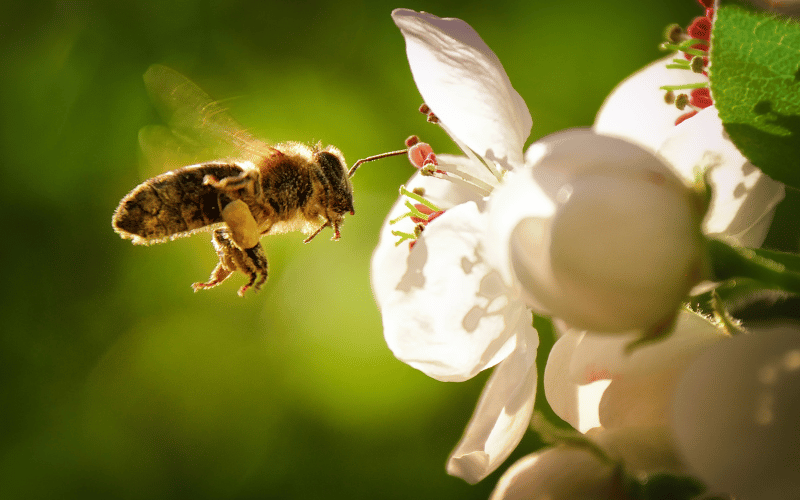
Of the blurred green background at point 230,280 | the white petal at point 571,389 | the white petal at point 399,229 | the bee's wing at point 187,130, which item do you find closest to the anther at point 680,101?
the white petal at point 399,229

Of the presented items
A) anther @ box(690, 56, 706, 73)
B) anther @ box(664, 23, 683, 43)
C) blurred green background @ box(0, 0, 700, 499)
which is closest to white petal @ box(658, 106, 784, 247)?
anther @ box(690, 56, 706, 73)

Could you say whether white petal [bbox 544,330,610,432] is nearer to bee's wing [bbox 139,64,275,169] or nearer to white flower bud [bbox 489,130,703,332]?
white flower bud [bbox 489,130,703,332]

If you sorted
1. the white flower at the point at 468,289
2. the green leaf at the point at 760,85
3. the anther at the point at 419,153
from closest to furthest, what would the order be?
the green leaf at the point at 760,85, the white flower at the point at 468,289, the anther at the point at 419,153

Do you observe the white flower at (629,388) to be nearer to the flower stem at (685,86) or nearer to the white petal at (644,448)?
the white petal at (644,448)

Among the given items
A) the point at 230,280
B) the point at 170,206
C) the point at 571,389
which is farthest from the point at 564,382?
the point at 230,280

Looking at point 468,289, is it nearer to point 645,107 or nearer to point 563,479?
point 563,479

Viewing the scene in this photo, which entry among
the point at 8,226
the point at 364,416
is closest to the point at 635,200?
the point at 364,416
